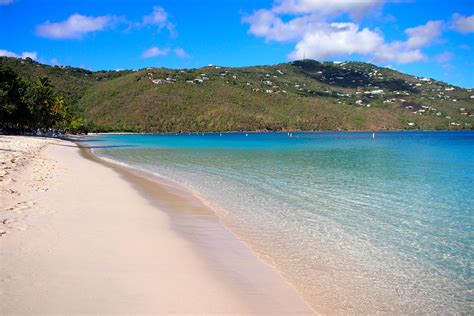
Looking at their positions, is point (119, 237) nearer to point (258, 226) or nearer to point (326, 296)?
point (258, 226)

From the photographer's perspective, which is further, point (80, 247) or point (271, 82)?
point (271, 82)

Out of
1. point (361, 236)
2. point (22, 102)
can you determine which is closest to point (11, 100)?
point (22, 102)

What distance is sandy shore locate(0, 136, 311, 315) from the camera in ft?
15.5

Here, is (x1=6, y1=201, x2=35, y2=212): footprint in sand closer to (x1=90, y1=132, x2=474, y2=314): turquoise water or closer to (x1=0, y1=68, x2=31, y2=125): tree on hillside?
(x1=90, y1=132, x2=474, y2=314): turquoise water

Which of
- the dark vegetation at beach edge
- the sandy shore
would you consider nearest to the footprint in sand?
the sandy shore

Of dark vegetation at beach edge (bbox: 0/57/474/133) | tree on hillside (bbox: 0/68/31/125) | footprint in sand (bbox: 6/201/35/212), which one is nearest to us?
footprint in sand (bbox: 6/201/35/212)

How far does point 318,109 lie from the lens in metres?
158

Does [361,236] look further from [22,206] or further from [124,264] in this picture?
[22,206]

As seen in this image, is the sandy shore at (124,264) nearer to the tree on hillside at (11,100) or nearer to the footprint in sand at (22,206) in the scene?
the footprint in sand at (22,206)

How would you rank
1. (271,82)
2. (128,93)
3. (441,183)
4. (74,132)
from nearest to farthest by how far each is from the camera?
(441,183) → (74,132) → (128,93) → (271,82)

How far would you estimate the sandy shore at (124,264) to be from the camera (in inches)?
186

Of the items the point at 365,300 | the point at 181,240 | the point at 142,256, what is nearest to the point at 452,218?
the point at 365,300

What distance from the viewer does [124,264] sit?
611cm

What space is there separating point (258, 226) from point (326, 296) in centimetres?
437
